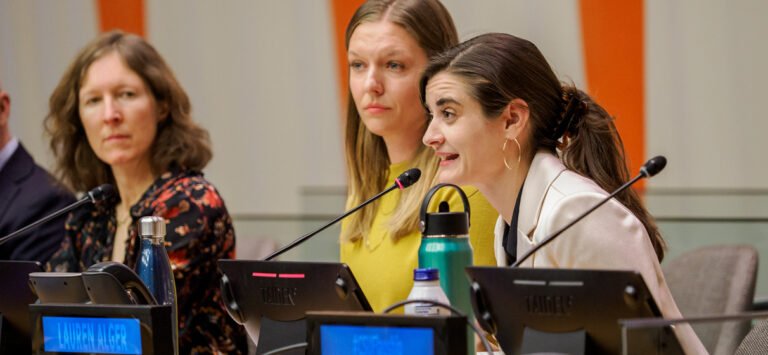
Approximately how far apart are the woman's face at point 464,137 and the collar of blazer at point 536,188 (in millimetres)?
75

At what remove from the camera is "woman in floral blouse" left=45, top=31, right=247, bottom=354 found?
238cm

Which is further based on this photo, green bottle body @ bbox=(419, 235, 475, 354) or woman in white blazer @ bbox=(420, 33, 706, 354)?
woman in white blazer @ bbox=(420, 33, 706, 354)

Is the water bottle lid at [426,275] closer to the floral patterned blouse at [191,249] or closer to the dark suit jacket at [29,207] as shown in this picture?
the floral patterned blouse at [191,249]

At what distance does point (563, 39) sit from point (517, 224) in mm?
2725

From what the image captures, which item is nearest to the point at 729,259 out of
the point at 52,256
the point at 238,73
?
the point at 52,256

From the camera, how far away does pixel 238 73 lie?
5320 mm

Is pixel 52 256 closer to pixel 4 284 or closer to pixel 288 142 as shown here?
pixel 4 284

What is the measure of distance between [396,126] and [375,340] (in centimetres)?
105

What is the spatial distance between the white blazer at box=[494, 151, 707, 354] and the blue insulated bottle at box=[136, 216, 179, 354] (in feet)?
2.37

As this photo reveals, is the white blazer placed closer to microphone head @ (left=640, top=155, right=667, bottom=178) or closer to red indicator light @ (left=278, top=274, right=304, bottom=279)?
microphone head @ (left=640, top=155, right=667, bottom=178)

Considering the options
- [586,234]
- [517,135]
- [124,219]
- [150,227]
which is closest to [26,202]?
[124,219]

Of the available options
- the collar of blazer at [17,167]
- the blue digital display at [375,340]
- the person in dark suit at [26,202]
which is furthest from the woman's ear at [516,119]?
the collar of blazer at [17,167]

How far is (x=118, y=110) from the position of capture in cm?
256

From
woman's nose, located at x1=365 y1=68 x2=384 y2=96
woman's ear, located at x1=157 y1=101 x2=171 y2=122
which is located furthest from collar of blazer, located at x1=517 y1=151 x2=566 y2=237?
woman's ear, located at x1=157 y1=101 x2=171 y2=122
